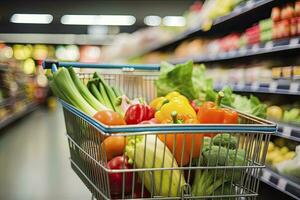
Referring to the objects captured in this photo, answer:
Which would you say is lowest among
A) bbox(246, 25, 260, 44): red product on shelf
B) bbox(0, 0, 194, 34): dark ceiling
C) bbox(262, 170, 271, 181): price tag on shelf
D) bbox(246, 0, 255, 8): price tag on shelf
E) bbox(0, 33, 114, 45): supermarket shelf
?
bbox(262, 170, 271, 181): price tag on shelf

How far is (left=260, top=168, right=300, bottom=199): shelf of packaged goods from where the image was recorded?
2.43 m

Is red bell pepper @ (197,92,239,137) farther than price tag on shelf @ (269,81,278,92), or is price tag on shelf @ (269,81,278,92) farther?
price tag on shelf @ (269,81,278,92)

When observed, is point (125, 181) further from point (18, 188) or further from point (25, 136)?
point (25, 136)

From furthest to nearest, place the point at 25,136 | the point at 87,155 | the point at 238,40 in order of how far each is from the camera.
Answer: the point at 25,136 → the point at 238,40 → the point at 87,155

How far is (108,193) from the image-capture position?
1.10 metres

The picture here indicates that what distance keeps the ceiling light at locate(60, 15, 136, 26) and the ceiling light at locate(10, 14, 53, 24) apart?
2.22 feet

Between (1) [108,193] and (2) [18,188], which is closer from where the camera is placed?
(1) [108,193]

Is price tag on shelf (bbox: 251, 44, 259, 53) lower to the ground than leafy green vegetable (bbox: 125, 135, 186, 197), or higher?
higher

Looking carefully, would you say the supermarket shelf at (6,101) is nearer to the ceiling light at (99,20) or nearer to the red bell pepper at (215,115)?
the red bell pepper at (215,115)

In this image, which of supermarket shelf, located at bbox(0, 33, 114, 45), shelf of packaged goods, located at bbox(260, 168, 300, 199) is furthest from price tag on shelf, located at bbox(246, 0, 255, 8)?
supermarket shelf, located at bbox(0, 33, 114, 45)

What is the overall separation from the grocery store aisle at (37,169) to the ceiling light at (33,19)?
938cm


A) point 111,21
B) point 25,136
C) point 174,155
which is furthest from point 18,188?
point 111,21

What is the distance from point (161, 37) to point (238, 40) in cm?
444

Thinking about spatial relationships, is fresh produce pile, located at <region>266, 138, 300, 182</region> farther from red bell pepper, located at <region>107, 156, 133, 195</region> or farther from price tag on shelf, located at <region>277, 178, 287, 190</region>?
red bell pepper, located at <region>107, 156, 133, 195</region>
